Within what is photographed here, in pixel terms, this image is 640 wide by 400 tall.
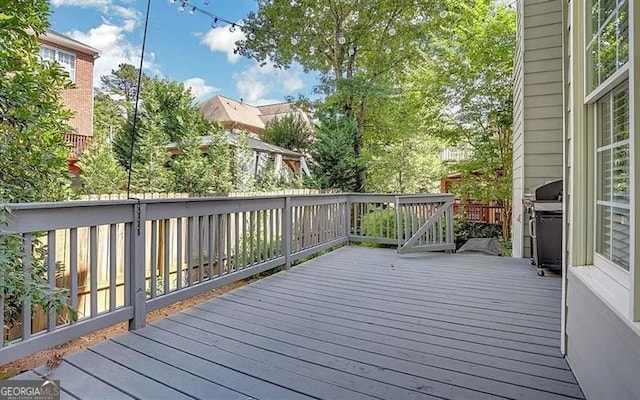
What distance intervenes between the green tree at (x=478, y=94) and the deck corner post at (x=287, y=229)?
234 inches

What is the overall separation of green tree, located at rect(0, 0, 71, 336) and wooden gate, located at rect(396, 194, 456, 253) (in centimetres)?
403

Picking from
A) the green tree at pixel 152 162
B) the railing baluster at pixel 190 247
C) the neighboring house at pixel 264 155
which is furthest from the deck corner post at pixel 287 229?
the neighboring house at pixel 264 155

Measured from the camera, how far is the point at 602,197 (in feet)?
5.90

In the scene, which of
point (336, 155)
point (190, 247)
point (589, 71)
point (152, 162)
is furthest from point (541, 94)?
point (152, 162)

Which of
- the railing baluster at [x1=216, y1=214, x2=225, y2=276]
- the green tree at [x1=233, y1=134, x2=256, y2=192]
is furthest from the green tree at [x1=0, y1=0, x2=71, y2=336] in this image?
the green tree at [x1=233, y1=134, x2=256, y2=192]

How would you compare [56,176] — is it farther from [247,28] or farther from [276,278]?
[247,28]

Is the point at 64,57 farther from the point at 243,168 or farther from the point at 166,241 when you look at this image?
the point at 166,241

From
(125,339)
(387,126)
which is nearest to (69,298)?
(125,339)

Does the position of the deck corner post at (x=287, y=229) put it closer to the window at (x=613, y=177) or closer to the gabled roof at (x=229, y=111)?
the window at (x=613, y=177)

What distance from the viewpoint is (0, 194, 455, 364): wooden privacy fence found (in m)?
2.19

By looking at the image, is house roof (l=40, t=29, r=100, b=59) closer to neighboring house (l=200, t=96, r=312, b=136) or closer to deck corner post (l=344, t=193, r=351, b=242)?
neighboring house (l=200, t=96, r=312, b=136)

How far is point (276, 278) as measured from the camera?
4.16 meters

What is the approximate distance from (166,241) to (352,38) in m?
8.97

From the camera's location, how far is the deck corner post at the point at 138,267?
2.64 meters
